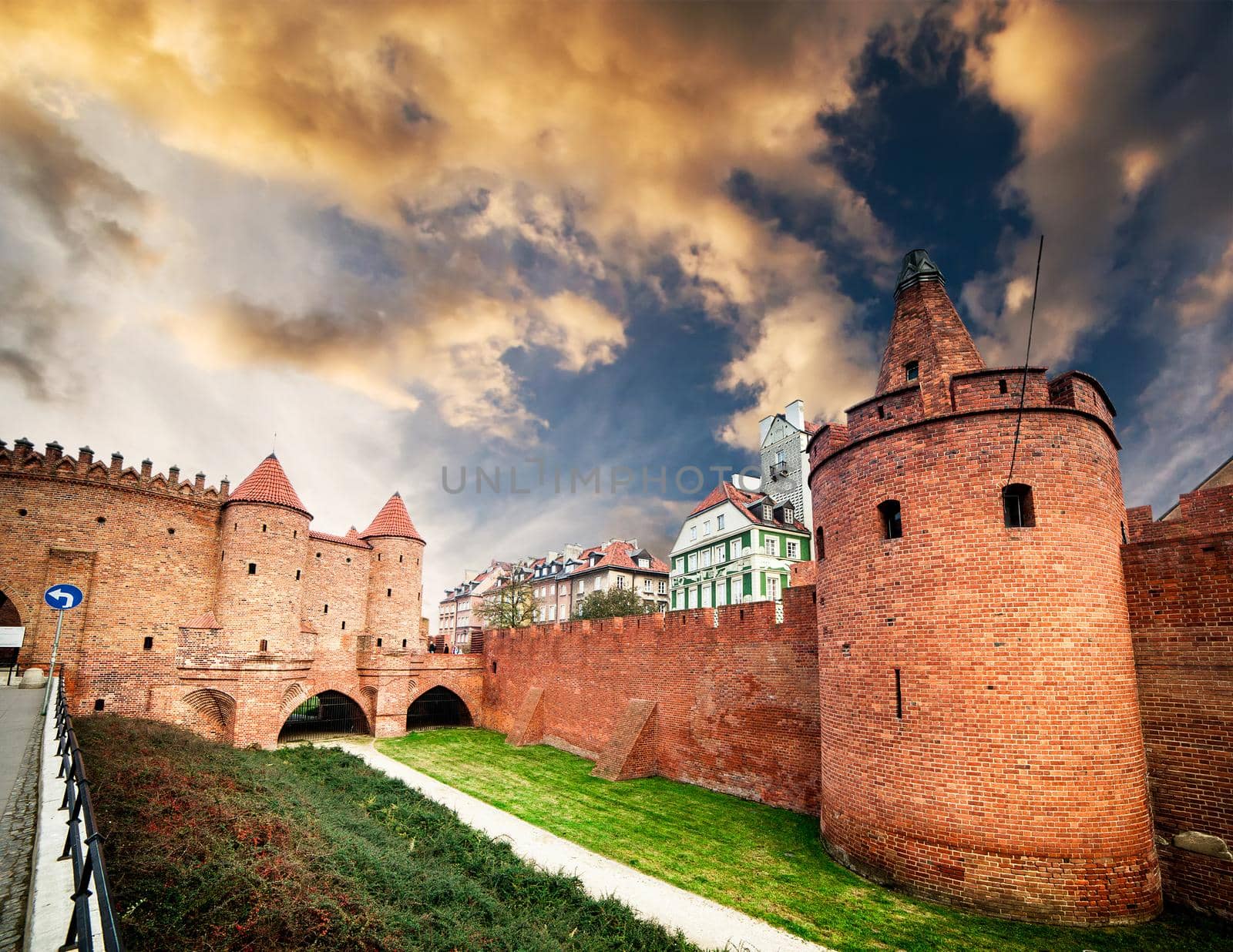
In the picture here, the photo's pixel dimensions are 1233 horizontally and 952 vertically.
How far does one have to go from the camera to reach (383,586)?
2919cm

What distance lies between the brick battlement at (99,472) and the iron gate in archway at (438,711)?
1389cm

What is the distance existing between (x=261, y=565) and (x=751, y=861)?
848 inches

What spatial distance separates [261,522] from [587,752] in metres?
15.9

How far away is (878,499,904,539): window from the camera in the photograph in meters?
10.2

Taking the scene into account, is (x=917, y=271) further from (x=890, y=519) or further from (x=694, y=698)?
(x=694, y=698)

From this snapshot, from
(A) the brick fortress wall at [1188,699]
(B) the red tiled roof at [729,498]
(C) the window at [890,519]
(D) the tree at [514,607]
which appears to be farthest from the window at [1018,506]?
(D) the tree at [514,607]

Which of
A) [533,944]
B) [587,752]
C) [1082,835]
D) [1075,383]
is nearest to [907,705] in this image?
[1082,835]

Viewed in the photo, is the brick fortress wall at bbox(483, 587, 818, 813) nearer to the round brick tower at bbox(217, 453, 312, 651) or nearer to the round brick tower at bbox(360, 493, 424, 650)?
the round brick tower at bbox(360, 493, 424, 650)

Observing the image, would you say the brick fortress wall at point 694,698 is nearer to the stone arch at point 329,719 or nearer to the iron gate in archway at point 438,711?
the iron gate in archway at point 438,711

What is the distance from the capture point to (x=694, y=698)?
1695 centimetres

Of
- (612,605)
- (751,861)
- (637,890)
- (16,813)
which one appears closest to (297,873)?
(16,813)

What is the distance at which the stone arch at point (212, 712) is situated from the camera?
73.4 feet

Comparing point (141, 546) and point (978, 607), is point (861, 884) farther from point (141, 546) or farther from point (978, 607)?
point (141, 546)

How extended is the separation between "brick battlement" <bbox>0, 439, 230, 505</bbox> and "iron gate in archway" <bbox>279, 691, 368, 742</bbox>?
10112 millimetres
